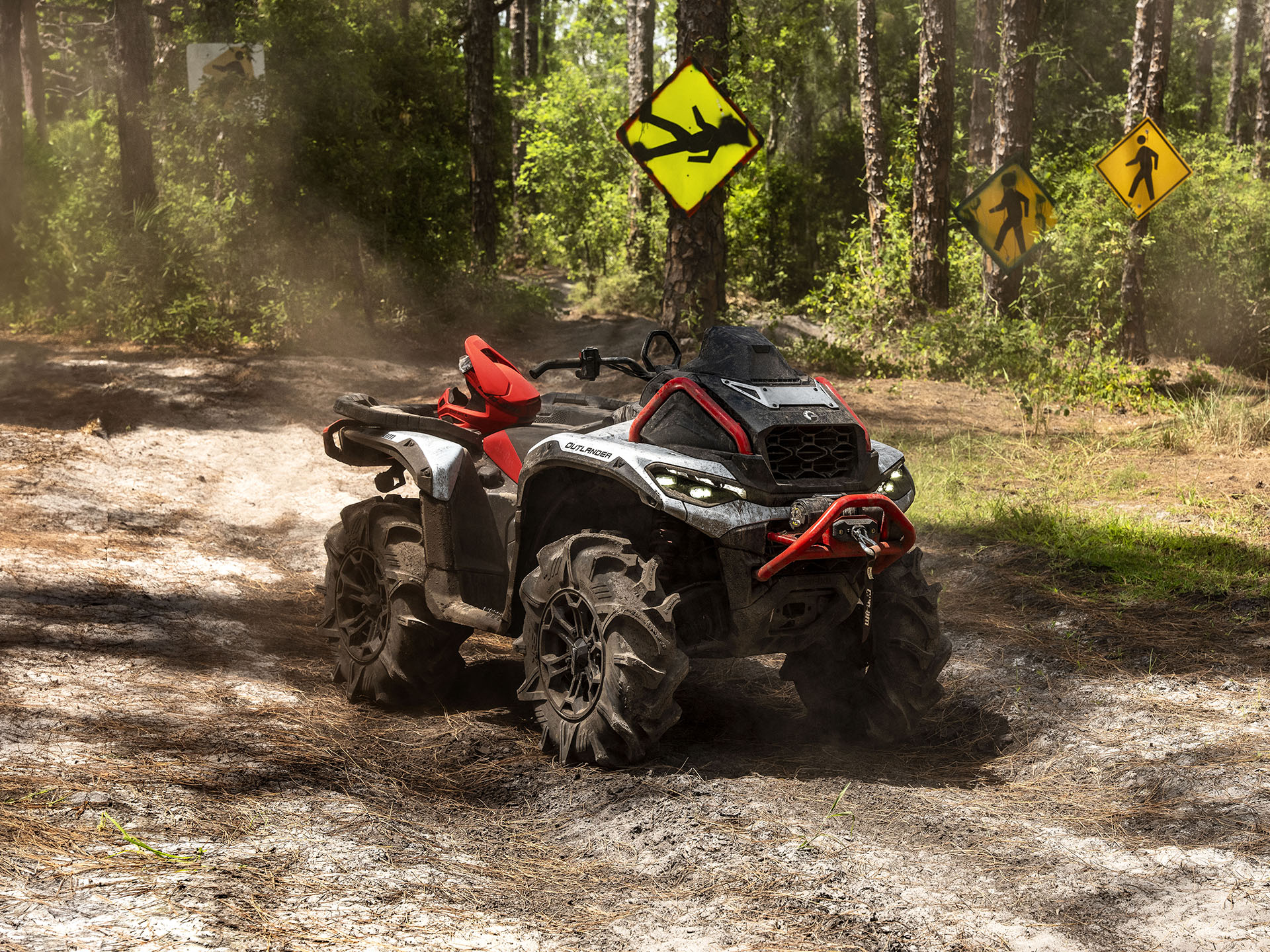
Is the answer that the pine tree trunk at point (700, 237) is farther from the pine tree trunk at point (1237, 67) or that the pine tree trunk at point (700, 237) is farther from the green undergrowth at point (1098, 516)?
the pine tree trunk at point (1237, 67)

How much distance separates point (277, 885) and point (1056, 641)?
4.52m

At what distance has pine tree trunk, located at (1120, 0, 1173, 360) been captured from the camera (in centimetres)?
1605

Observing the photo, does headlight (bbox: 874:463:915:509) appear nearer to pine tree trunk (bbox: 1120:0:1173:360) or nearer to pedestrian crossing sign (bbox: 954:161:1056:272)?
pedestrian crossing sign (bbox: 954:161:1056:272)

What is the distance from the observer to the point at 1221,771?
4.40 meters

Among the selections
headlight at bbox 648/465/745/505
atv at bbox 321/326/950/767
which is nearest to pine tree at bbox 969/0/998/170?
atv at bbox 321/326/950/767

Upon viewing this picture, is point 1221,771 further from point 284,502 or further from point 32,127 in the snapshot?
point 32,127

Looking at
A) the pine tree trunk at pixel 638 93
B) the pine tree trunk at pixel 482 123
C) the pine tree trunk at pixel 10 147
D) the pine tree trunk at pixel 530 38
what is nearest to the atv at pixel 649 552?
the pine tree trunk at pixel 10 147

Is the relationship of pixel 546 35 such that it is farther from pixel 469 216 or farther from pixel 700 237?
pixel 700 237

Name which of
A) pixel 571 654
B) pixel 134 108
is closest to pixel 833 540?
pixel 571 654

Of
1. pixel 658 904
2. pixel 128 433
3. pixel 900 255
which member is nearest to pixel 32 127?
pixel 128 433

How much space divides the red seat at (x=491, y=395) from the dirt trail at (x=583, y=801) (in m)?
1.46

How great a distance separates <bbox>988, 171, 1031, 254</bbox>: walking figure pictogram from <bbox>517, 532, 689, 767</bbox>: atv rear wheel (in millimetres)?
7805

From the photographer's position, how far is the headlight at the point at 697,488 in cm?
423

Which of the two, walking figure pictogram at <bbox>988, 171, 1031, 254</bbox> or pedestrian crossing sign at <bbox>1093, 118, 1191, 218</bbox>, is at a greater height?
pedestrian crossing sign at <bbox>1093, 118, 1191, 218</bbox>
